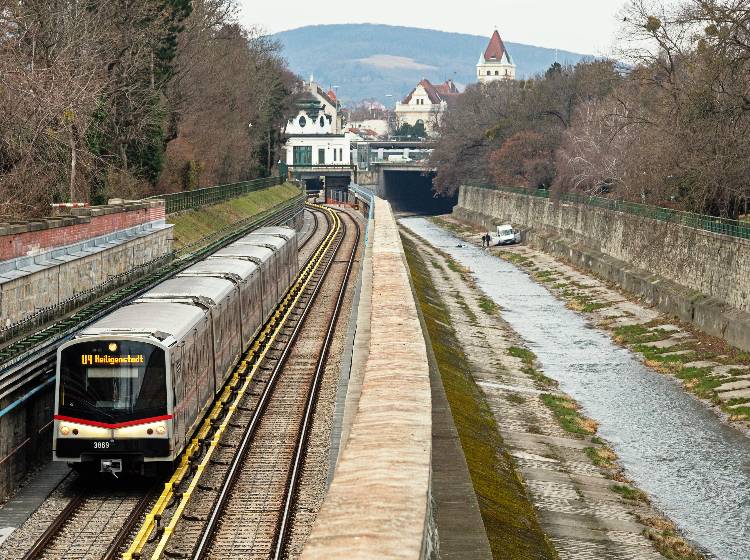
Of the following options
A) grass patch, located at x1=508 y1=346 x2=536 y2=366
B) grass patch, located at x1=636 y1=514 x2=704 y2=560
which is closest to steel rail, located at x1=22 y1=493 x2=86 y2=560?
grass patch, located at x1=636 y1=514 x2=704 y2=560

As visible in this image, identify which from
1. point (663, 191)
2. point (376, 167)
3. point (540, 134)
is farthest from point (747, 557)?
point (376, 167)

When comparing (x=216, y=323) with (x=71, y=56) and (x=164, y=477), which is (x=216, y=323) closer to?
(x=164, y=477)

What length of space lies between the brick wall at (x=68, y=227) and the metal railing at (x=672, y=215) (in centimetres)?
2325

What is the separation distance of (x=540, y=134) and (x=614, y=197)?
36512 mm

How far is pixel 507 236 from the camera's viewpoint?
335ft

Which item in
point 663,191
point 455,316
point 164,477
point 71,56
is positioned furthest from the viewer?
point 663,191

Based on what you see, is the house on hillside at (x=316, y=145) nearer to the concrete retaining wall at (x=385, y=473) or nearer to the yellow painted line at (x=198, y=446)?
the yellow painted line at (x=198, y=446)

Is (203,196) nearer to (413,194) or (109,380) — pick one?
(109,380)

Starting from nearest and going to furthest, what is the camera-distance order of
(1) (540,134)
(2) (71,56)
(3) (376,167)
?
(2) (71,56) < (1) (540,134) < (3) (376,167)

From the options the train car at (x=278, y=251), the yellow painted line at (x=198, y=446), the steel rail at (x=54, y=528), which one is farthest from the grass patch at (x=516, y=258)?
the steel rail at (x=54, y=528)

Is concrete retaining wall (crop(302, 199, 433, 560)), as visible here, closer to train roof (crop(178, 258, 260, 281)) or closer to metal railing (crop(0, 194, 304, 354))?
train roof (crop(178, 258, 260, 281))

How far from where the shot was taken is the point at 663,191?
2479 inches

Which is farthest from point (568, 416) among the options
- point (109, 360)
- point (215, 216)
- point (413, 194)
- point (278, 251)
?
point (413, 194)

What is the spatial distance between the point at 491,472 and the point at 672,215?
37.3 m
